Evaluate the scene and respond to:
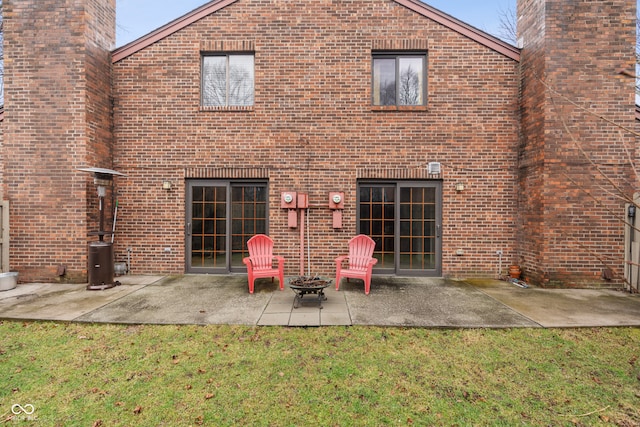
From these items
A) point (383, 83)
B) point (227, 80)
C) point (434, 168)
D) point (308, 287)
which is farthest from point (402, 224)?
point (227, 80)

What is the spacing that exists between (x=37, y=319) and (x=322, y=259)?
4.81 meters

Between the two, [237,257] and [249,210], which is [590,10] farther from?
[237,257]

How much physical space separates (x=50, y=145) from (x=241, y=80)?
4188 mm

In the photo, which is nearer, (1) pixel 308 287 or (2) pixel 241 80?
(1) pixel 308 287

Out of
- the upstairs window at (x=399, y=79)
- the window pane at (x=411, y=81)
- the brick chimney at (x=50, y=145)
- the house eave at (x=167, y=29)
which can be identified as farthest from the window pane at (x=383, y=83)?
the brick chimney at (x=50, y=145)

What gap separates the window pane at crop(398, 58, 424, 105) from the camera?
6918mm

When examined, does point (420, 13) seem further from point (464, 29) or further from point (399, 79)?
point (399, 79)

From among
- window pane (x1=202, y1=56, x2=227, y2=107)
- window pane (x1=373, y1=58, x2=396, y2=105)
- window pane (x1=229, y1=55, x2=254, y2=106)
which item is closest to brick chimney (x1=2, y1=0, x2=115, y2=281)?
window pane (x1=202, y1=56, x2=227, y2=107)

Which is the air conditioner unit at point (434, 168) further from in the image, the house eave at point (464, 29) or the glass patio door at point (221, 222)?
the glass patio door at point (221, 222)

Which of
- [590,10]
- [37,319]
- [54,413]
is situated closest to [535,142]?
[590,10]

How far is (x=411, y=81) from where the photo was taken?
693 cm

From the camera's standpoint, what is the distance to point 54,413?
258cm

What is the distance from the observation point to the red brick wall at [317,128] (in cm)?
676

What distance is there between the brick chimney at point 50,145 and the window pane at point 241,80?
2931 millimetres
